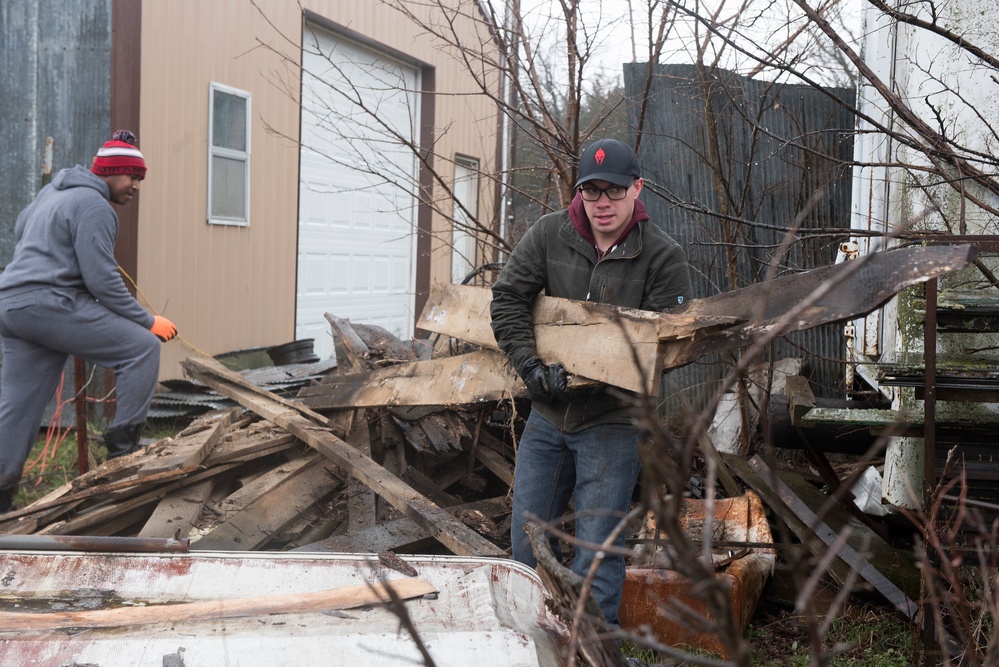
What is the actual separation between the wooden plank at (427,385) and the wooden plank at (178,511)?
2.77 feet

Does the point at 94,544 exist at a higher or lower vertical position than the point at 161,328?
lower

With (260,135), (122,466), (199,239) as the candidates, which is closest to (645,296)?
(122,466)

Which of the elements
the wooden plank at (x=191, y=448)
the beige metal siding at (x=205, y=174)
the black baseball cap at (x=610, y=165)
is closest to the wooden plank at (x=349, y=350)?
the wooden plank at (x=191, y=448)

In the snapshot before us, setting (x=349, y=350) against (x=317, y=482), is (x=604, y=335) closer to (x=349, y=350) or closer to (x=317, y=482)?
(x=317, y=482)

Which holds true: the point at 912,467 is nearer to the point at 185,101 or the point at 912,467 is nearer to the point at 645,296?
the point at 645,296

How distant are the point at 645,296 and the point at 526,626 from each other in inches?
52.1

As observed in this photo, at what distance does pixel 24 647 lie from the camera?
2.33 m

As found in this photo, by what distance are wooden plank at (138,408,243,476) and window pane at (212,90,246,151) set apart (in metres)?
3.62

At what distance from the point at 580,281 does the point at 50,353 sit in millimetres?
3278

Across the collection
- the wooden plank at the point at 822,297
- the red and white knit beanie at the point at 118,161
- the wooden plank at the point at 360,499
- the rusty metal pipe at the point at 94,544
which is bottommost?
the wooden plank at the point at 360,499

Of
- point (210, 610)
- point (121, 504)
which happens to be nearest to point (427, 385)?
point (121, 504)

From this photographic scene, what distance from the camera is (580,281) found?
11.3 feet

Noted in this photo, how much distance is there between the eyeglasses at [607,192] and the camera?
3.27 metres

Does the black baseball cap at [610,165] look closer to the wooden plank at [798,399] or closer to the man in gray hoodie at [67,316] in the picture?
the wooden plank at [798,399]
